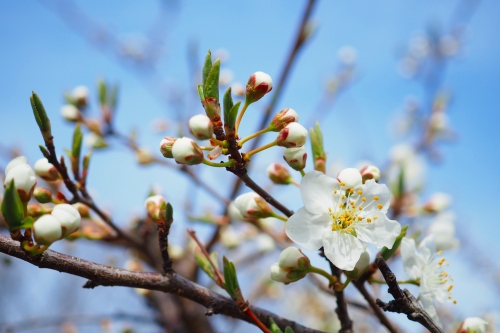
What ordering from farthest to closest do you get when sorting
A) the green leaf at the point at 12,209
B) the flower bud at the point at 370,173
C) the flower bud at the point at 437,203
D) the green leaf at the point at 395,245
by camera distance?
the flower bud at the point at 437,203 < the flower bud at the point at 370,173 < the green leaf at the point at 395,245 < the green leaf at the point at 12,209

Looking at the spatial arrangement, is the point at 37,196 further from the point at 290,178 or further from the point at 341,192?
the point at 341,192

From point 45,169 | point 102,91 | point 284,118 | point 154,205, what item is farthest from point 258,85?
point 102,91

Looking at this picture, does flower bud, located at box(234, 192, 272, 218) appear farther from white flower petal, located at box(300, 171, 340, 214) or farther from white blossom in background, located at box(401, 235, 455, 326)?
white blossom in background, located at box(401, 235, 455, 326)

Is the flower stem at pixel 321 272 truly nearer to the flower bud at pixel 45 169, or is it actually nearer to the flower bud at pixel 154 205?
the flower bud at pixel 154 205

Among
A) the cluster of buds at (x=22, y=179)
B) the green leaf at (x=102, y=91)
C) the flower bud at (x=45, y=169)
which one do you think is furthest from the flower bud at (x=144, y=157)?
the cluster of buds at (x=22, y=179)

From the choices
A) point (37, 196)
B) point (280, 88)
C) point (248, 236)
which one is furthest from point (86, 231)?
point (248, 236)

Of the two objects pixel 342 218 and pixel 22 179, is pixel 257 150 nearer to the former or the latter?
pixel 342 218

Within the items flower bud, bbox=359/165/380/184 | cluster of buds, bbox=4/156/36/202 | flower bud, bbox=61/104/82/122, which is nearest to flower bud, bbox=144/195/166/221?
cluster of buds, bbox=4/156/36/202
